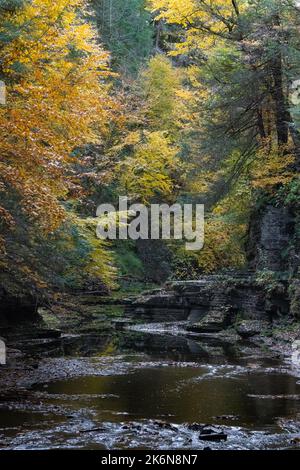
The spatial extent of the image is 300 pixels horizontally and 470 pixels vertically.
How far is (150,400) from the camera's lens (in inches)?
376

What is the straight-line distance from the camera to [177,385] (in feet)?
35.3

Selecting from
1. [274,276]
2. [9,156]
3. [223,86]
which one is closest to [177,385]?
[9,156]

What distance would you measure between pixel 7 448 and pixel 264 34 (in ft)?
49.3

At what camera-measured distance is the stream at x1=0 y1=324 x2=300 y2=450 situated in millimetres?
7145

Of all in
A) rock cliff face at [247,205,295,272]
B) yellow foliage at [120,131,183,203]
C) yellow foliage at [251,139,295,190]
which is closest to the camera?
yellow foliage at [251,139,295,190]

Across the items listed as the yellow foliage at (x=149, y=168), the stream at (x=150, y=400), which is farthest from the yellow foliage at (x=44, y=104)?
the yellow foliage at (x=149, y=168)

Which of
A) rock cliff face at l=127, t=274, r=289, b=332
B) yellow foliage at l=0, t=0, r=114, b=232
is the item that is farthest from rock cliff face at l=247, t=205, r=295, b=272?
yellow foliage at l=0, t=0, r=114, b=232

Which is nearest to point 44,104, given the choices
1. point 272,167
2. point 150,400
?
point 150,400

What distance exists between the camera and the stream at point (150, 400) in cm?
714

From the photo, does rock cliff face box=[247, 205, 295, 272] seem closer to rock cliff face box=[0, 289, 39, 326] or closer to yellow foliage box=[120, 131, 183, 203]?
rock cliff face box=[0, 289, 39, 326]

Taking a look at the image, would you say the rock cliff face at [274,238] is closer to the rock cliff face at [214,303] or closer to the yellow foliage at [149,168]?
the rock cliff face at [214,303]

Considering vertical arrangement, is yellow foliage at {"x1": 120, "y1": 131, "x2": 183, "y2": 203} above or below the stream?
above

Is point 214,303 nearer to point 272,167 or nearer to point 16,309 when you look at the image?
point 272,167
